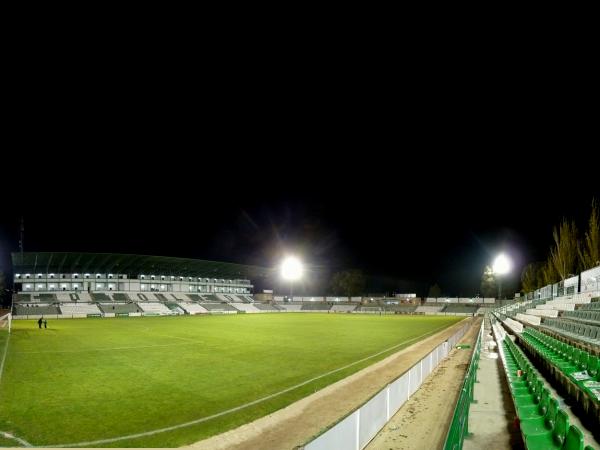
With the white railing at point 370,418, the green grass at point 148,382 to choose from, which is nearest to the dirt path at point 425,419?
the white railing at point 370,418

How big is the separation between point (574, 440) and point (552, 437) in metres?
1.52

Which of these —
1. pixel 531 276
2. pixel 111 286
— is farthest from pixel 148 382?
pixel 531 276

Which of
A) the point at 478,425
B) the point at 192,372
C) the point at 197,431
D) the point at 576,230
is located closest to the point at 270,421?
the point at 197,431

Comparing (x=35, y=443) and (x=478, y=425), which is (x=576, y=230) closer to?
(x=478, y=425)

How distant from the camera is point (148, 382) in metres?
16.1

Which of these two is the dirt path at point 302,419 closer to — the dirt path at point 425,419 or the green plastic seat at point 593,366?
the dirt path at point 425,419

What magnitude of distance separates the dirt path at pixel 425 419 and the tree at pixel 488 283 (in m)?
106

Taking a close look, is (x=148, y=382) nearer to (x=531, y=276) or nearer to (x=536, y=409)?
(x=536, y=409)

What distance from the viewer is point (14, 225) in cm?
8644

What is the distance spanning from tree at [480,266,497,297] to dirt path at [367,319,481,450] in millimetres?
105888

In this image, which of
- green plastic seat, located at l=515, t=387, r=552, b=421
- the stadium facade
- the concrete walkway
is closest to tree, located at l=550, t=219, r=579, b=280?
the concrete walkway

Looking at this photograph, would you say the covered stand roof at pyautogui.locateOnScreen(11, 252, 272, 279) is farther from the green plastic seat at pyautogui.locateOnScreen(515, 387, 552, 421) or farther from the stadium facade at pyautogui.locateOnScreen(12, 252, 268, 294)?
the green plastic seat at pyautogui.locateOnScreen(515, 387, 552, 421)

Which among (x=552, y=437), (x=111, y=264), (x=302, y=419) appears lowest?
(x=302, y=419)

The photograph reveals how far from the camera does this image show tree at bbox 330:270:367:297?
403 ft
